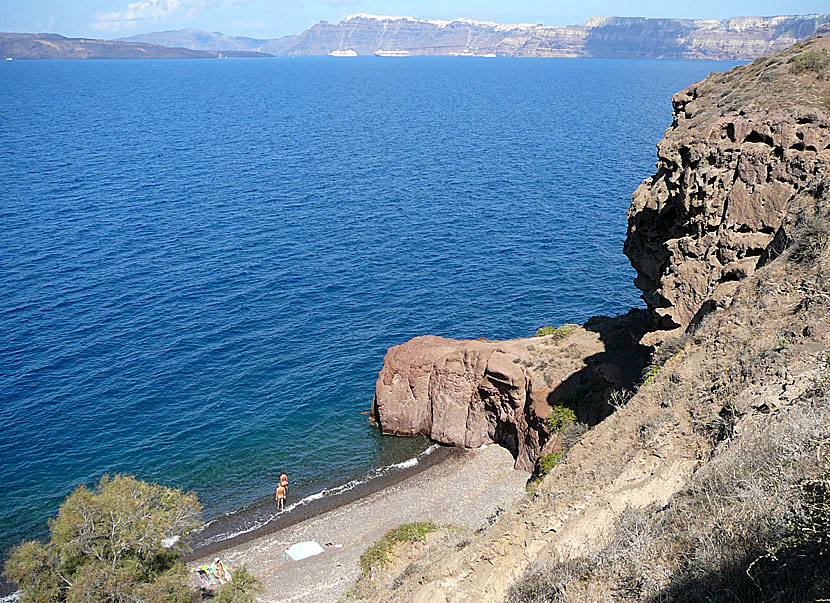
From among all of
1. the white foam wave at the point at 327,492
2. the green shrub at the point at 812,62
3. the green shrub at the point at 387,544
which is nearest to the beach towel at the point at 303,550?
the white foam wave at the point at 327,492

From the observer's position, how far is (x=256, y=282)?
5700cm

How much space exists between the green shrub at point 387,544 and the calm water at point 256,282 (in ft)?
29.3

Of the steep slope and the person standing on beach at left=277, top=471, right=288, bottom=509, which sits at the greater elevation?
the steep slope

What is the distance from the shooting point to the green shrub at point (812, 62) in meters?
25.2

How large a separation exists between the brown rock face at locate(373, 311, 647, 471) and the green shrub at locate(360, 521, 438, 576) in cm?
835

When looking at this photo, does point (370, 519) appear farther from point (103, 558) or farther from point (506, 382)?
point (103, 558)

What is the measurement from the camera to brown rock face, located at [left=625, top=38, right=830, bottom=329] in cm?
2164

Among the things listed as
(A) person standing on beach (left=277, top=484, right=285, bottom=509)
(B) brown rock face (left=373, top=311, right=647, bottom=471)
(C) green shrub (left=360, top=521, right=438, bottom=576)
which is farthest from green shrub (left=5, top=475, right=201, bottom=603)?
(B) brown rock face (left=373, top=311, right=647, bottom=471)

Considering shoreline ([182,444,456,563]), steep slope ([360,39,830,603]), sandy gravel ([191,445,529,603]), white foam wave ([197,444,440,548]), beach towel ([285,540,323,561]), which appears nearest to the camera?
steep slope ([360,39,830,603])

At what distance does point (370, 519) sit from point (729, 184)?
73.5 feet

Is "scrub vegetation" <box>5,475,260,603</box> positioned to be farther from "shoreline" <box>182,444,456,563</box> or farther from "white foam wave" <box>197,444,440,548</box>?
"white foam wave" <box>197,444,440,548</box>

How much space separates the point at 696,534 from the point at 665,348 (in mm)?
11451

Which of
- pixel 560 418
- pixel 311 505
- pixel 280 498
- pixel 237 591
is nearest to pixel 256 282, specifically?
pixel 280 498

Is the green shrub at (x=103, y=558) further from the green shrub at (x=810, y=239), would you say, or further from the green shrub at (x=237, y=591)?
the green shrub at (x=810, y=239)
